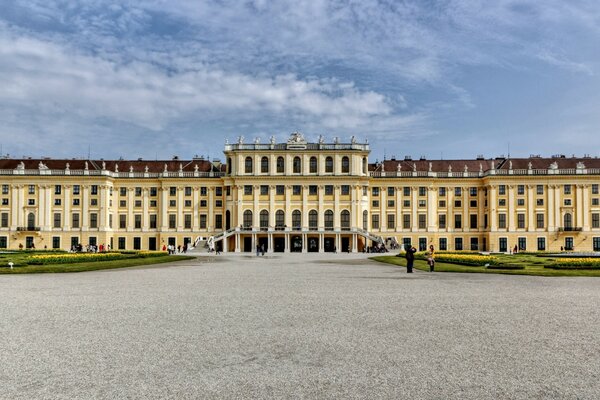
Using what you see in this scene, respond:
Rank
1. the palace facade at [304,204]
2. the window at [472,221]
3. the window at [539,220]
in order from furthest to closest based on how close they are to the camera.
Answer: the window at [472,221] < the window at [539,220] < the palace facade at [304,204]

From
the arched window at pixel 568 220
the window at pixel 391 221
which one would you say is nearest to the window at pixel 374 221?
the window at pixel 391 221

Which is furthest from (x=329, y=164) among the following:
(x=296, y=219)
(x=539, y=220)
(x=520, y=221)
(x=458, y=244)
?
(x=539, y=220)

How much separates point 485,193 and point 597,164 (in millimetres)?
18969

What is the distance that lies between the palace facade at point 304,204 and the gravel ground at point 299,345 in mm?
63556

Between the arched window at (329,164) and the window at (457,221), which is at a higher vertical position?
the arched window at (329,164)

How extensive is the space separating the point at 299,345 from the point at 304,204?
74.4 metres

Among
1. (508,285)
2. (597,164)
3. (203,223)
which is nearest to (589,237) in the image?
(597,164)

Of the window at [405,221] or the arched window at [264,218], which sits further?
the window at [405,221]

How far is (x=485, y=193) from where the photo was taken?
88438 mm

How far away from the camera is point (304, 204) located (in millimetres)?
86312

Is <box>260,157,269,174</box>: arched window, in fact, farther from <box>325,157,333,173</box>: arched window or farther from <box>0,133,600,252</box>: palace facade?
<box>325,157,333,173</box>: arched window

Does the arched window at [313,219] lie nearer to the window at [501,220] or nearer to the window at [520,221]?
the window at [501,220]

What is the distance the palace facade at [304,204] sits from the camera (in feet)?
277

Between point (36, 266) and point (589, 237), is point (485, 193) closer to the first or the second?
point (589, 237)
